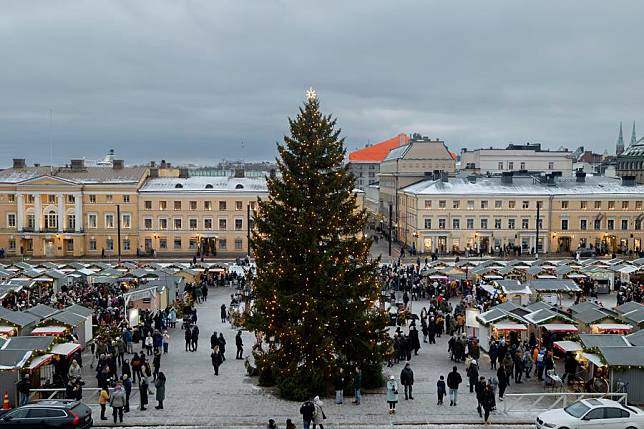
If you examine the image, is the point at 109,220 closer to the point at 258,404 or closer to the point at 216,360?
the point at 216,360

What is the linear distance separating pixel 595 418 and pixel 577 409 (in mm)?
535

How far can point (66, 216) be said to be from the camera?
74.2 m

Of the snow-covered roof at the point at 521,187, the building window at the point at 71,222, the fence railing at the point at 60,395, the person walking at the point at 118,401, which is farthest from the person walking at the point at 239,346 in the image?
the building window at the point at 71,222

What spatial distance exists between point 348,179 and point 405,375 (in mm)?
7109

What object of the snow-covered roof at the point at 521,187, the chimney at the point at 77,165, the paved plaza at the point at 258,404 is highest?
the chimney at the point at 77,165

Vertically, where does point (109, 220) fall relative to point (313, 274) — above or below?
below

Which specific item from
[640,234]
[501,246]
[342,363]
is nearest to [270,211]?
[342,363]

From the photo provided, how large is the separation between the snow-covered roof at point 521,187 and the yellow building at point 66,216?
3293 centimetres

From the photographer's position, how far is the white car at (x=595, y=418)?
1836 cm

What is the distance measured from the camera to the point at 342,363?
23.0 meters

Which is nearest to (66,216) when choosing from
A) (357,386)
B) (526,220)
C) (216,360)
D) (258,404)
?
(526,220)

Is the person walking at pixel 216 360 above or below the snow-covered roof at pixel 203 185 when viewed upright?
below

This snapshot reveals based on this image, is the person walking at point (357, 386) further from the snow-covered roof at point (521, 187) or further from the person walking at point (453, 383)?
the snow-covered roof at point (521, 187)

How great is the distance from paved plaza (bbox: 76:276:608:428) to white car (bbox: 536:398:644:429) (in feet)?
6.51
